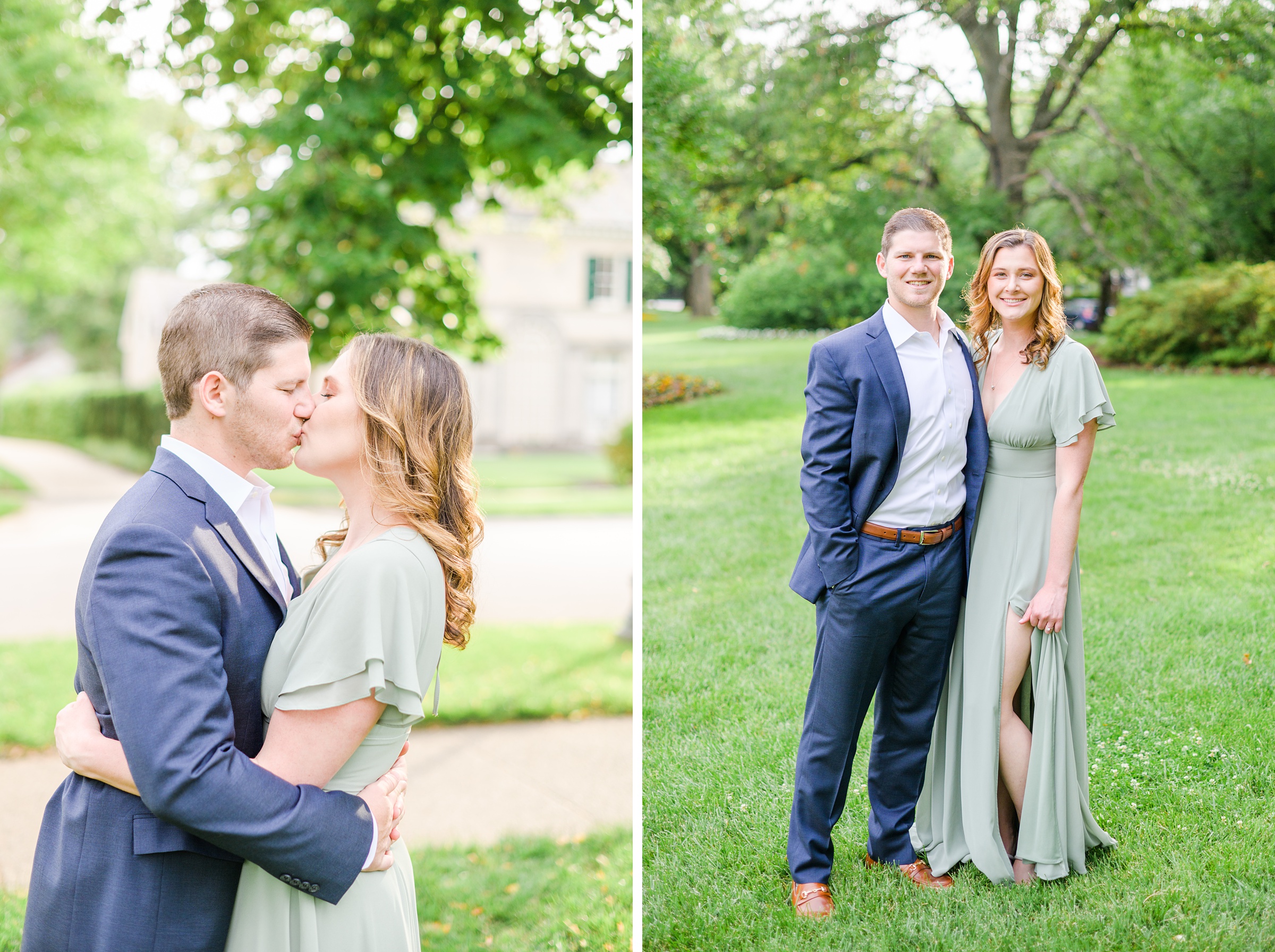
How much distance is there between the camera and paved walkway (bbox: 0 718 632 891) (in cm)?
519

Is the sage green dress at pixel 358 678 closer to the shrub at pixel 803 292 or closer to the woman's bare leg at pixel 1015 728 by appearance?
the woman's bare leg at pixel 1015 728

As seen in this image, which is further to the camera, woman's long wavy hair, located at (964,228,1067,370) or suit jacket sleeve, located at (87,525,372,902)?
woman's long wavy hair, located at (964,228,1067,370)

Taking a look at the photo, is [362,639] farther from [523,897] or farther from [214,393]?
[523,897]

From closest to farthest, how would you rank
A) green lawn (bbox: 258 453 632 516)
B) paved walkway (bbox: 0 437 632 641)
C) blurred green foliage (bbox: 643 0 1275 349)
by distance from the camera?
blurred green foliage (bbox: 643 0 1275 349), paved walkway (bbox: 0 437 632 641), green lawn (bbox: 258 453 632 516)

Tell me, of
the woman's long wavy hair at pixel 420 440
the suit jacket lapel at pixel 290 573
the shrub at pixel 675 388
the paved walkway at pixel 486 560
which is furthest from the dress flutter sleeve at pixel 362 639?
the shrub at pixel 675 388

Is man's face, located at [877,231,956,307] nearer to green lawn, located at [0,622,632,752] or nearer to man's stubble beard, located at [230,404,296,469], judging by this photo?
man's stubble beard, located at [230,404,296,469]

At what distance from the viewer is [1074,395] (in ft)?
10.3

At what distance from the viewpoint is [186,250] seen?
1635 inches

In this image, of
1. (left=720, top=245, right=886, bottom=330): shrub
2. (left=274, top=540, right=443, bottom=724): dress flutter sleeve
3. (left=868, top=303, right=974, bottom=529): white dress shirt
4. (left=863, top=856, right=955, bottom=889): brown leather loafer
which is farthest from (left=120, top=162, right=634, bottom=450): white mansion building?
(left=274, top=540, right=443, bottom=724): dress flutter sleeve

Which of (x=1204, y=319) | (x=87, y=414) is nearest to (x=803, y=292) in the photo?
(x=1204, y=319)

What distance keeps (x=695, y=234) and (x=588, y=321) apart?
73.1ft

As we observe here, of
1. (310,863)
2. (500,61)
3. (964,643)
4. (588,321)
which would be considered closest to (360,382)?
(310,863)

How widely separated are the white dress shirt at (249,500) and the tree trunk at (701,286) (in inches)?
289

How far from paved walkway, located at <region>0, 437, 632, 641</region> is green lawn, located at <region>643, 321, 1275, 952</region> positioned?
2.88 meters
